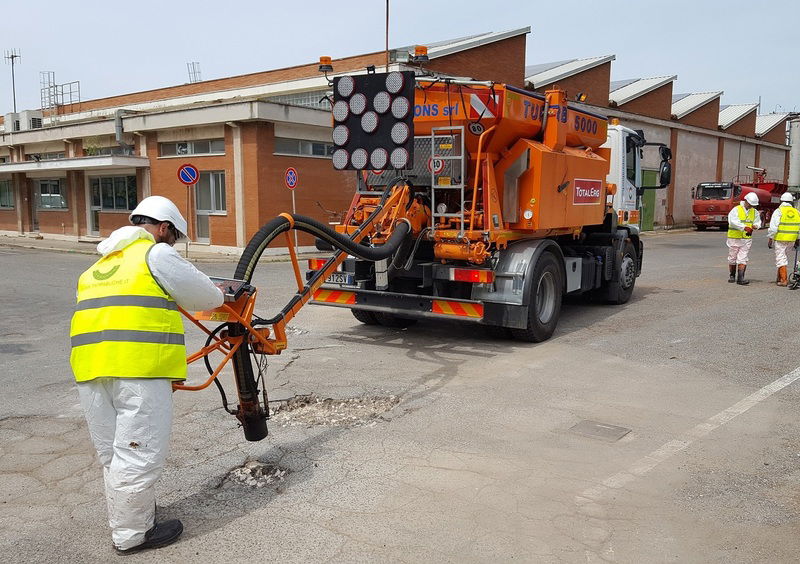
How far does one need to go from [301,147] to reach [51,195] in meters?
14.6

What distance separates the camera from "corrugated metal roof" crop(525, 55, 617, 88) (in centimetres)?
3136

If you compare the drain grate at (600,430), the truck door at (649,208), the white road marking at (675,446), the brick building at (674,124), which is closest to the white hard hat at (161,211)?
the white road marking at (675,446)

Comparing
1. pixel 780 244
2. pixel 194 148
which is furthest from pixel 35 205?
pixel 780 244

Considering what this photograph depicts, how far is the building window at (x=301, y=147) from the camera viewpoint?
22266 mm

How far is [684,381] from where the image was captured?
6836 mm

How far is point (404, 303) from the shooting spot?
8.21 m

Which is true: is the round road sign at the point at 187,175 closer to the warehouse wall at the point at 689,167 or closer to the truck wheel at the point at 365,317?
the truck wheel at the point at 365,317

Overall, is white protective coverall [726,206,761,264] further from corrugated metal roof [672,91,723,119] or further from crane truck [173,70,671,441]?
corrugated metal roof [672,91,723,119]

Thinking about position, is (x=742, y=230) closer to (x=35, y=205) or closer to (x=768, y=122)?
(x=35, y=205)

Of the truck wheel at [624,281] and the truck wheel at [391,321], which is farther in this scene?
the truck wheel at [624,281]

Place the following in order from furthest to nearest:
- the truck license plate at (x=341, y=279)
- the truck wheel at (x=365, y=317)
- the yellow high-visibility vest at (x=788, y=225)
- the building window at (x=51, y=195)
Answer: the building window at (x=51, y=195)
the yellow high-visibility vest at (x=788, y=225)
the truck wheel at (x=365, y=317)
the truck license plate at (x=341, y=279)

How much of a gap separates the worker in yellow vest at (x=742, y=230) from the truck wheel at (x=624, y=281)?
116 inches

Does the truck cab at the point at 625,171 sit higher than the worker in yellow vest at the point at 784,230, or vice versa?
the truck cab at the point at 625,171

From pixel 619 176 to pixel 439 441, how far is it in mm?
7902
